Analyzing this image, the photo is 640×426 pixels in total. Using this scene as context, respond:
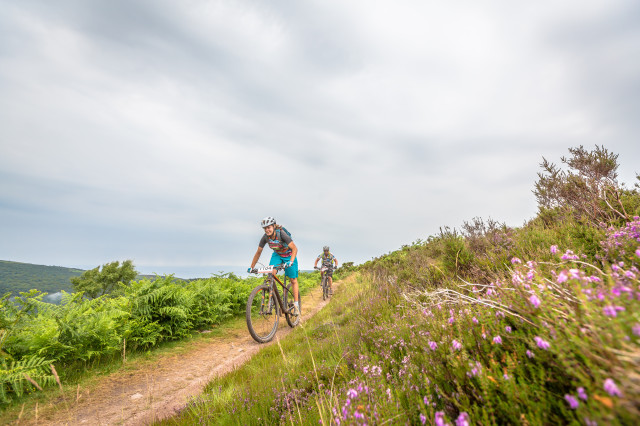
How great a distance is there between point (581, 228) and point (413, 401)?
4.09 meters

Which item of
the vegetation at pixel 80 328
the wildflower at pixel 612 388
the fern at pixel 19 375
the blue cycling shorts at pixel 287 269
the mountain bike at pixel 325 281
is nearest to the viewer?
the wildflower at pixel 612 388

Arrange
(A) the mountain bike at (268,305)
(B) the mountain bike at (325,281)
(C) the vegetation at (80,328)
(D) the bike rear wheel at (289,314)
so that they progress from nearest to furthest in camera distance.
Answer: (C) the vegetation at (80,328) < (A) the mountain bike at (268,305) < (D) the bike rear wheel at (289,314) < (B) the mountain bike at (325,281)

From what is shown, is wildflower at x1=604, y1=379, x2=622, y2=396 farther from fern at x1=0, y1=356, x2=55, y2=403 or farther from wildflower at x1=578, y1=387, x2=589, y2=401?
fern at x1=0, y1=356, x2=55, y2=403

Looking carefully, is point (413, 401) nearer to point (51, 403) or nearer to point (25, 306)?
point (51, 403)

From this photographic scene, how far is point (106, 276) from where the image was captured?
39625 millimetres

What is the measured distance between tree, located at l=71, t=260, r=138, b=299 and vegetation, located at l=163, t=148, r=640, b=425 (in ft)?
151

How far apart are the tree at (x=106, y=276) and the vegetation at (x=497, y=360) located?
46.1 metres

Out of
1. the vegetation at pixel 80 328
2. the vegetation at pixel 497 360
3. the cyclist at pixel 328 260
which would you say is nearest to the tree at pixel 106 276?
the cyclist at pixel 328 260

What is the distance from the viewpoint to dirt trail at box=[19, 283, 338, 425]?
3.58 m

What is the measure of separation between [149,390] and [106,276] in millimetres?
47305

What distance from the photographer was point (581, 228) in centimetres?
400

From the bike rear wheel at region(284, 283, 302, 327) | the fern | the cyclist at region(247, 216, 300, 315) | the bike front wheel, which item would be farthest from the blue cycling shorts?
the bike front wheel

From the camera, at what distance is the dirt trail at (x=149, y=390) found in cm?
358

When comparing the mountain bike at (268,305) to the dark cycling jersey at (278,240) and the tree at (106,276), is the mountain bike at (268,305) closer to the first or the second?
the dark cycling jersey at (278,240)
